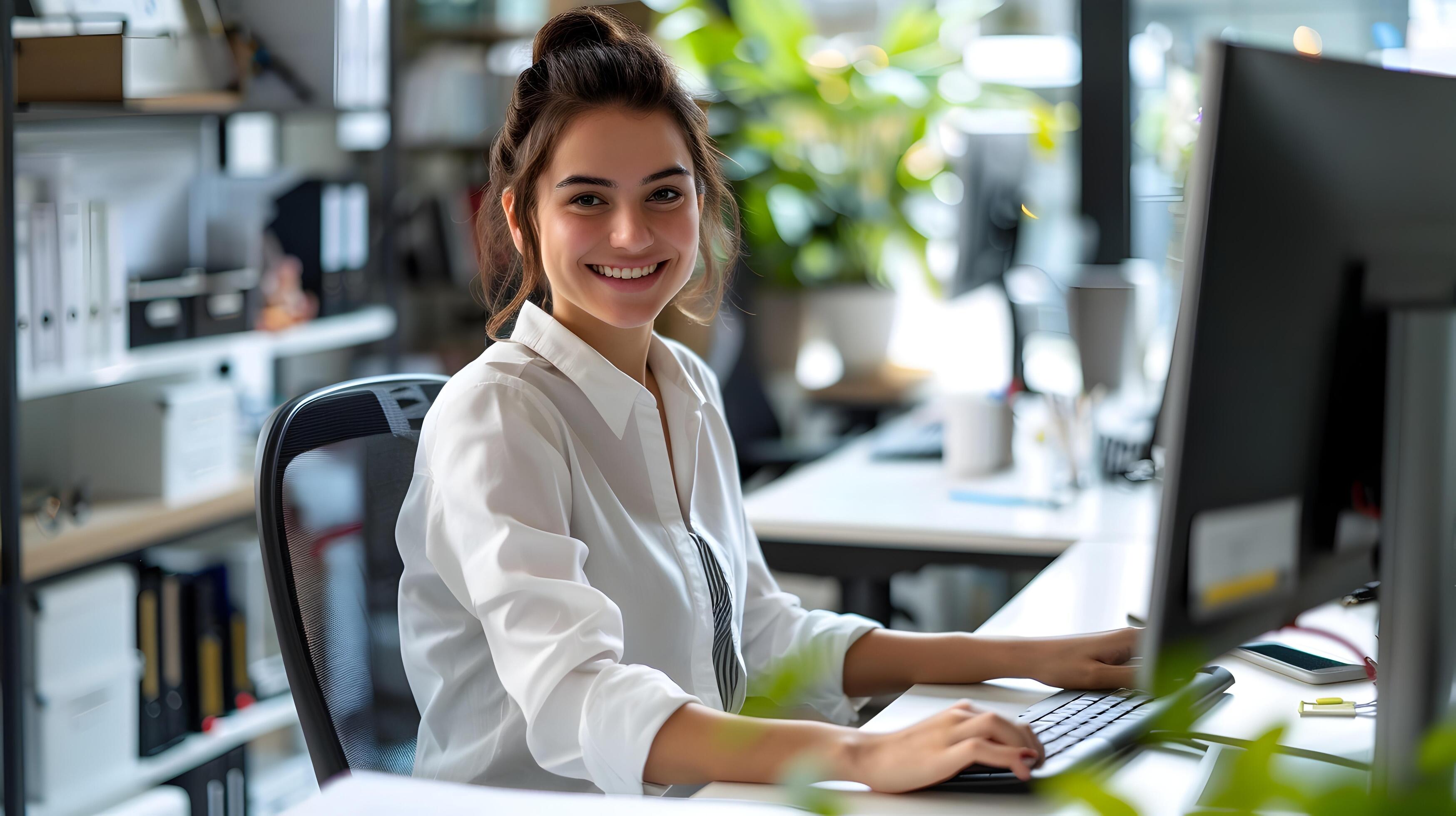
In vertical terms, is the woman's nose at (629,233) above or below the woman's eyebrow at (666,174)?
below

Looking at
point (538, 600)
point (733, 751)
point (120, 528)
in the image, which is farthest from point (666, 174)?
point (120, 528)

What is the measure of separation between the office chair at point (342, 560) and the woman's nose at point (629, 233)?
0.96 ft

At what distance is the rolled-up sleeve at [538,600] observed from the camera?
0.99m

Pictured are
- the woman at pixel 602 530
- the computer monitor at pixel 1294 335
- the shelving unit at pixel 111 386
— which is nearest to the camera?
the computer monitor at pixel 1294 335

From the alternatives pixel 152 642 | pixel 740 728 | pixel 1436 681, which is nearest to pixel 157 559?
pixel 152 642

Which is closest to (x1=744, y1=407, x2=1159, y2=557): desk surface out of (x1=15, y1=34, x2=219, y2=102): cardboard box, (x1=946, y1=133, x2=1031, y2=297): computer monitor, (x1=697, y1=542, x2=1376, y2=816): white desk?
(x1=697, y1=542, x2=1376, y2=816): white desk

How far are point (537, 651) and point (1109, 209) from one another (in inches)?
109

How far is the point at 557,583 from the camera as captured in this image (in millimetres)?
1032

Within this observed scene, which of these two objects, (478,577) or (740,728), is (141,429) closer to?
(478,577)

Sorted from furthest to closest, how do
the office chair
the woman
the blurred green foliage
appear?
the blurred green foliage → the office chair → the woman

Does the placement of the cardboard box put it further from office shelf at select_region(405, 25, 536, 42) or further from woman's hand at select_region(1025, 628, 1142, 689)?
office shelf at select_region(405, 25, 536, 42)

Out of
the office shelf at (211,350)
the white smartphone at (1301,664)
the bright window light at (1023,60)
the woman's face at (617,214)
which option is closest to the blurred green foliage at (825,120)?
the bright window light at (1023,60)

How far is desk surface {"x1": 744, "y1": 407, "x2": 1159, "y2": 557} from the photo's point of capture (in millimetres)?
1933

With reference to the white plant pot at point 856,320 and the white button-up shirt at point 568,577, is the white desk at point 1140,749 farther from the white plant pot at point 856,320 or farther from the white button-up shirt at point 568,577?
the white plant pot at point 856,320
